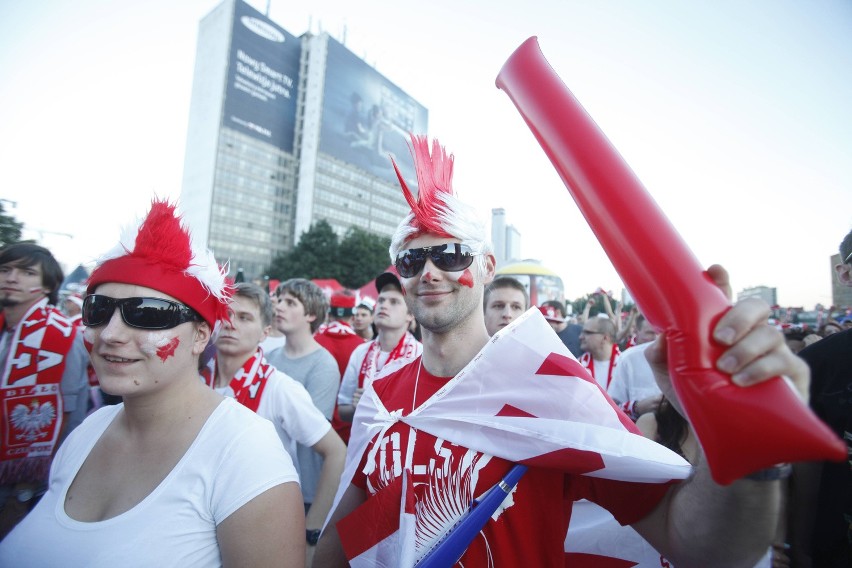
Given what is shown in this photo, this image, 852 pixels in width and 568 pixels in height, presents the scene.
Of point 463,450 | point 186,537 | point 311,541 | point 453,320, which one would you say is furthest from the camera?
point 311,541

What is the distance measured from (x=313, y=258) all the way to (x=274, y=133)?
113ft

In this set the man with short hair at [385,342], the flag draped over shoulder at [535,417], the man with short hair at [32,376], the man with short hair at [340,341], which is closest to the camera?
the flag draped over shoulder at [535,417]


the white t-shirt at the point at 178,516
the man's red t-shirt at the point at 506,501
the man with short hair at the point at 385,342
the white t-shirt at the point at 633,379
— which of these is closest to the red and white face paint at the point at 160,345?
the white t-shirt at the point at 178,516

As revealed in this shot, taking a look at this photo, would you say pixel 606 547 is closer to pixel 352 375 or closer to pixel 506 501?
pixel 506 501

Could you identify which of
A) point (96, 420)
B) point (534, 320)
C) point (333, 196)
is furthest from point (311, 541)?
point (333, 196)

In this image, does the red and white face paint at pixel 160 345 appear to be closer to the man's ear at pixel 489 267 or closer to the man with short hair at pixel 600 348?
the man's ear at pixel 489 267

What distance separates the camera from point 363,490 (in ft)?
6.15

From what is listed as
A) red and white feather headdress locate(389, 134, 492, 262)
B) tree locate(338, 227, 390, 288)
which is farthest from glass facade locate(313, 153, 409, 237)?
red and white feather headdress locate(389, 134, 492, 262)

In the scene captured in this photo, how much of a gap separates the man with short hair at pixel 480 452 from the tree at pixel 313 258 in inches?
1641

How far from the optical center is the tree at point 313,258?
42875 millimetres

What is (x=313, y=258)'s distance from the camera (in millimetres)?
43000

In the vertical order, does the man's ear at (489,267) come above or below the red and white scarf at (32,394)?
above

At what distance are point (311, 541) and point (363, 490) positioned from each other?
47.4 inches

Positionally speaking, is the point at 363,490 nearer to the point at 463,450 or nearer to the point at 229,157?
the point at 463,450
